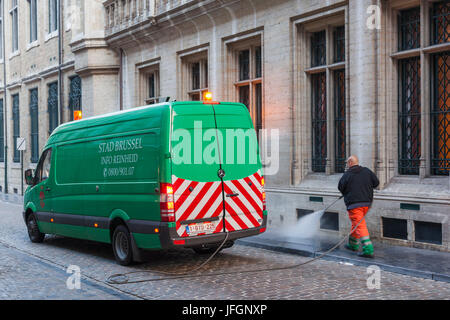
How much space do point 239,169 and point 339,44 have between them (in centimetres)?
491

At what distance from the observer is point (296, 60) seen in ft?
45.3

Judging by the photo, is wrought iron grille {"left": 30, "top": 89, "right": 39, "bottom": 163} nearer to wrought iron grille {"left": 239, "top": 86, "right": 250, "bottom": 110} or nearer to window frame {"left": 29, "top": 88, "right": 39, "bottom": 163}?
window frame {"left": 29, "top": 88, "right": 39, "bottom": 163}

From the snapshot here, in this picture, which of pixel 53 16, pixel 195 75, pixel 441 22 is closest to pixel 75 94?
pixel 53 16

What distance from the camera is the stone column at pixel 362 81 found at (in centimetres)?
1178

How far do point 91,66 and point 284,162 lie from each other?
33.3 ft

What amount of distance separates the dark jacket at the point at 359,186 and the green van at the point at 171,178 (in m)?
1.60

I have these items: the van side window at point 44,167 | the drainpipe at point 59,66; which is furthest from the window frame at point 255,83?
the drainpipe at point 59,66

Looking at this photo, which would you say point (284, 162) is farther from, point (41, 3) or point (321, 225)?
point (41, 3)

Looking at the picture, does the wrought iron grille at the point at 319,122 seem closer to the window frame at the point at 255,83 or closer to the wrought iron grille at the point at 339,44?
the wrought iron grille at the point at 339,44

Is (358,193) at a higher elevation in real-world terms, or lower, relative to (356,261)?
higher

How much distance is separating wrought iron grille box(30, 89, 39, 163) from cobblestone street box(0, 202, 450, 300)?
17.2 m

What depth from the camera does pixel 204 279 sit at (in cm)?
869

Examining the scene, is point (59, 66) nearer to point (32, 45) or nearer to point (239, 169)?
point (32, 45)
